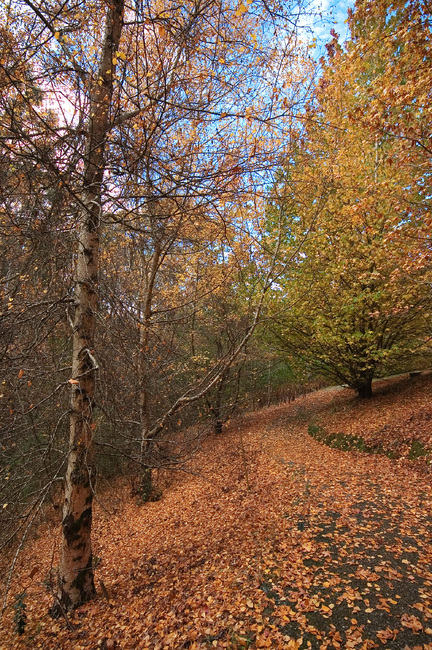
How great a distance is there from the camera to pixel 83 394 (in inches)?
138

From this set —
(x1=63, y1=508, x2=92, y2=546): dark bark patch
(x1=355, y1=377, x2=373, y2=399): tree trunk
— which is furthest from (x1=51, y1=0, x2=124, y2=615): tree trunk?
(x1=355, y1=377, x2=373, y2=399): tree trunk

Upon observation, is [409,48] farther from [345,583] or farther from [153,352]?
[345,583]

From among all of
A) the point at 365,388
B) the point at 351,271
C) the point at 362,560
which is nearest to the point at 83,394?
the point at 362,560

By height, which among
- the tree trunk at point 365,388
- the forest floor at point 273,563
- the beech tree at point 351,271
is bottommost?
the forest floor at point 273,563

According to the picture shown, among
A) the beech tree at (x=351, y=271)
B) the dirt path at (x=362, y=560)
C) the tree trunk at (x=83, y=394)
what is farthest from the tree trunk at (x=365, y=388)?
the tree trunk at (x=83, y=394)

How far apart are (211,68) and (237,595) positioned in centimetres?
569

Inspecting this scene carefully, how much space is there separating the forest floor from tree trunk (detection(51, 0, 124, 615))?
270 mm

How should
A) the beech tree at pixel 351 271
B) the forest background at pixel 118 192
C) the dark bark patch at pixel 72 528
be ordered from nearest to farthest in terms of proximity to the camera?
the forest background at pixel 118 192 < the dark bark patch at pixel 72 528 < the beech tree at pixel 351 271

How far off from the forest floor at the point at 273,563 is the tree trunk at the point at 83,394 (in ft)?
0.89

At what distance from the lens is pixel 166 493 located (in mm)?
8375

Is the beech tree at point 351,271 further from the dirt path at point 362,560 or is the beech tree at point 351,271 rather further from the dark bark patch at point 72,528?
the dark bark patch at point 72,528

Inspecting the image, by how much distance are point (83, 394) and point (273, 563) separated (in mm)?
3124

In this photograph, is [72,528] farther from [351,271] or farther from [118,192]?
[351,271]

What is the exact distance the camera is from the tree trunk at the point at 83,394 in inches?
136
